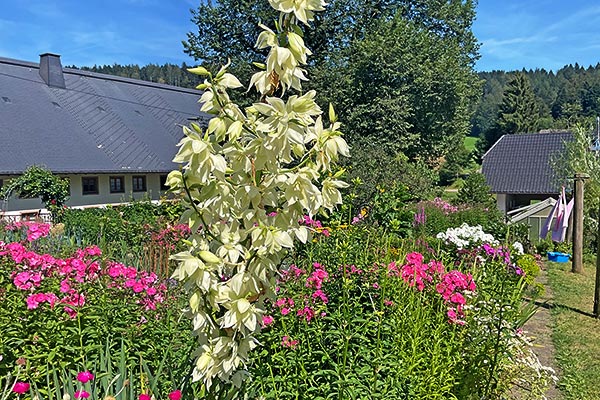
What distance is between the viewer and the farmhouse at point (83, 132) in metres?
16.9

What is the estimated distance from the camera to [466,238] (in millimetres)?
6043

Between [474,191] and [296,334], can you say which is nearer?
[296,334]

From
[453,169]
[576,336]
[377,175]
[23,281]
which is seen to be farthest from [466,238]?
[453,169]

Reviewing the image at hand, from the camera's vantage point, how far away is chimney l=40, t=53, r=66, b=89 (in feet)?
67.5

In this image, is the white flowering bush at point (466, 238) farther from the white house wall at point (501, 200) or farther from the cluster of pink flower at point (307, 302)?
the white house wall at point (501, 200)

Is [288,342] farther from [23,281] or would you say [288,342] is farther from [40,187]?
[40,187]

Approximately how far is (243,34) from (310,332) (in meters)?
17.3

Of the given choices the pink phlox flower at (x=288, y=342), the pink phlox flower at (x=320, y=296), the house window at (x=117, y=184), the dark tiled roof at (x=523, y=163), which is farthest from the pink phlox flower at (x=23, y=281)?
the dark tiled roof at (x=523, y=163)

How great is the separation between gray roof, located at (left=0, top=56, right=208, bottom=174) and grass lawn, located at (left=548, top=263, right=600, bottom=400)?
14251 mm

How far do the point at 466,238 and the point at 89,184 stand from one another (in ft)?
53.6

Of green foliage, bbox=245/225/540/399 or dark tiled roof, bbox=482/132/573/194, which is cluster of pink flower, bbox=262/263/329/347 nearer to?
green foliage, bbox=245/225/540/399

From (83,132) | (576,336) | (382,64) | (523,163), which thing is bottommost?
(576,336)

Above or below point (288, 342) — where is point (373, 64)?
above

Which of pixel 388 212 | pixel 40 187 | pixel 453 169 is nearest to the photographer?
pixel 388 212
